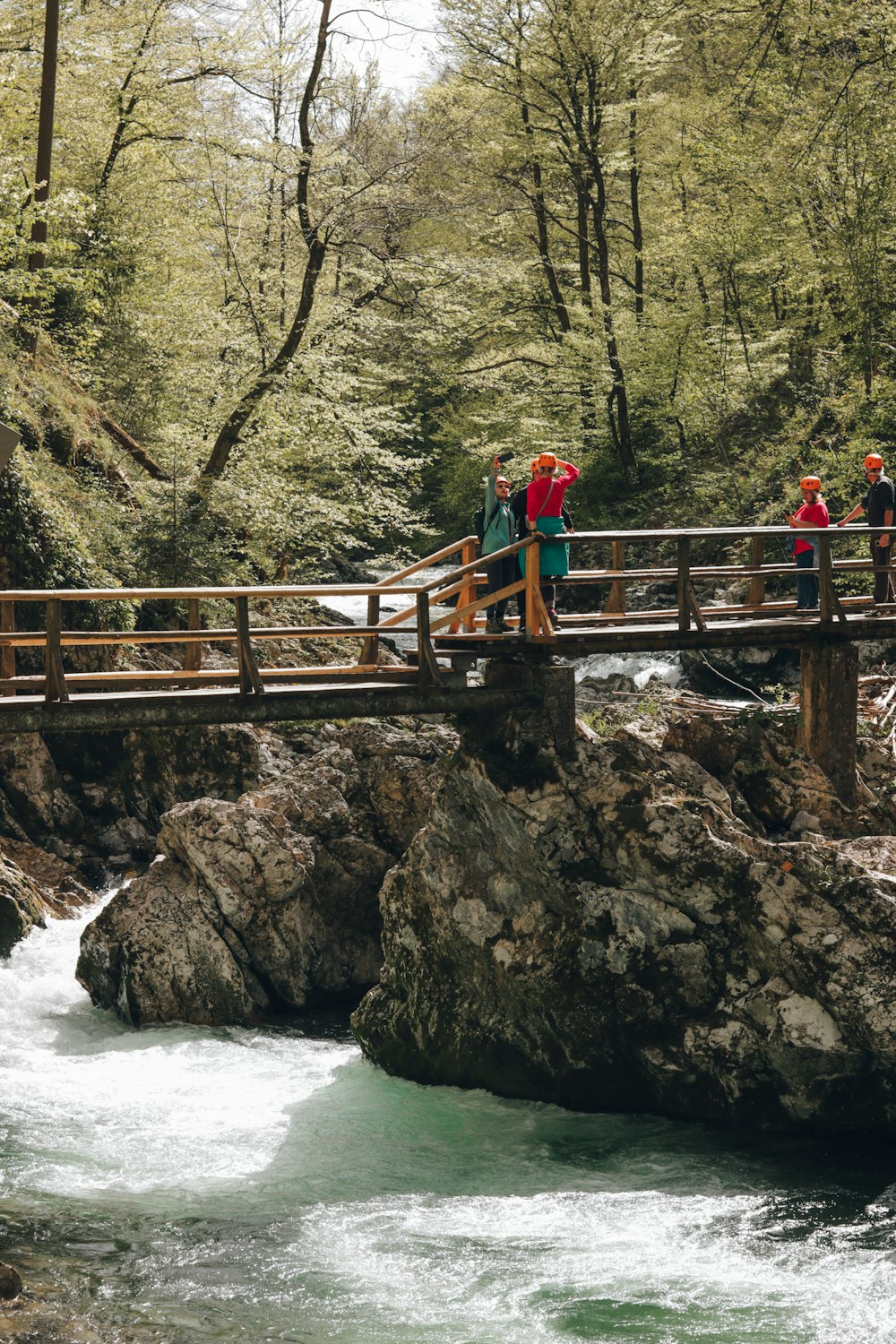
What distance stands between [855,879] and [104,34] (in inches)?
972

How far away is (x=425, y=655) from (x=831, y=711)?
4850 mm

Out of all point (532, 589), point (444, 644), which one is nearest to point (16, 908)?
point (444, 644)

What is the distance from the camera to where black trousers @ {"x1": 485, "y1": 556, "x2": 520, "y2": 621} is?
13828mm

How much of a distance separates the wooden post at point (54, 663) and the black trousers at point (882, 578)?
9.00 metres

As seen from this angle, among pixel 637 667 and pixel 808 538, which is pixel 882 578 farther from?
pixel 637 667

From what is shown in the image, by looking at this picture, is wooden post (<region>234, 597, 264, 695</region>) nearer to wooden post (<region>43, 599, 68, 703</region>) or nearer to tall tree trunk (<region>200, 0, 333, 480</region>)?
wooden post (<region>43, 599, 68, 703</region>)

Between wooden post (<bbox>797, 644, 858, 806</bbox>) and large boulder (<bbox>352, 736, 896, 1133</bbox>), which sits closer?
large boulder (<bbox>352, 736, 896, 1133</bbox>)

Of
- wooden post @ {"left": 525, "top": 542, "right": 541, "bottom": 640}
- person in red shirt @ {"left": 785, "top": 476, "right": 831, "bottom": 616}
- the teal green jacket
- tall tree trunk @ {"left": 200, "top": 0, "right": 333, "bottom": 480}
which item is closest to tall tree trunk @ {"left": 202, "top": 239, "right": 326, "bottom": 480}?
tall tree trunk @ {"left": 200, "top": 0, "right": 333, "bottom": 480}

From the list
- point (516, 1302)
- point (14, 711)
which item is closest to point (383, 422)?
point (14, 711)

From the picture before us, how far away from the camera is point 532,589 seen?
1304 centimetres

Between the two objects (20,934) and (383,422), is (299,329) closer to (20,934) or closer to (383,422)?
(383,422)

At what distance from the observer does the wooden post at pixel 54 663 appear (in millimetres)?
11586

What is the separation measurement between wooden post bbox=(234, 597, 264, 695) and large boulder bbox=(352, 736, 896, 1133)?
2.59m

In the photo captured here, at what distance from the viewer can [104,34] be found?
27.8 meters
